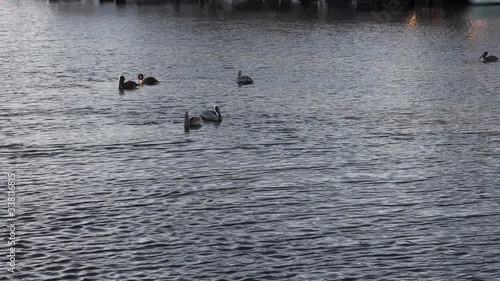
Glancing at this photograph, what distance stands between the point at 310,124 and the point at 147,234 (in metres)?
15.4

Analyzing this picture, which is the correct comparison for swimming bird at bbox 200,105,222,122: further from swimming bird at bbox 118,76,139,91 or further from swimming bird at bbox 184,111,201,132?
swimming bird at bbox 118,76,139,91

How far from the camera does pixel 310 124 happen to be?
39375 mm

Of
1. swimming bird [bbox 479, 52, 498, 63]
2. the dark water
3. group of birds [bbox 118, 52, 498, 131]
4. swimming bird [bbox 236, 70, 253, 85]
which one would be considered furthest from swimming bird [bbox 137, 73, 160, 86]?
swimming bird [bbox 479, 52, 498, 63]

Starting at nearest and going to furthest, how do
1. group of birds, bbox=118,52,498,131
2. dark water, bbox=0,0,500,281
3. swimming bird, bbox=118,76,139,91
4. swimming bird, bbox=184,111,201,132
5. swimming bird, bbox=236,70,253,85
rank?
1. dark water, bbox=0,0,500,281
2. swimming bird, bbox=184,111,201,132
3. group of birds, bbox=118,52,498,131
4. swimming bird, bbox=118,76,139,91
5. swimming bird, bbox=236,70,253,85

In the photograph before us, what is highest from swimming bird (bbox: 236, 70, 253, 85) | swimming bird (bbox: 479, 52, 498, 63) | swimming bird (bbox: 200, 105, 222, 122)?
swimming bird (bbox: 200, 105, 222, 122)

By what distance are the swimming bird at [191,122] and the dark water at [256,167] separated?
34cm

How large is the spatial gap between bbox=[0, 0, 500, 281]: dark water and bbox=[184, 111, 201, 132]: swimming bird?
34cm

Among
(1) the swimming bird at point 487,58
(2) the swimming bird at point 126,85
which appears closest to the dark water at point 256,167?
(2) the swimming bird at point 126,85

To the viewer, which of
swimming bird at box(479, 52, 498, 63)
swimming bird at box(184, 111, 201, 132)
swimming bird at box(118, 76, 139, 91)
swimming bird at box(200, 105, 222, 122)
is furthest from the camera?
swimming bird at box(479, 52, 498, 63)

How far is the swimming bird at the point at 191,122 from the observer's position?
38.2 m

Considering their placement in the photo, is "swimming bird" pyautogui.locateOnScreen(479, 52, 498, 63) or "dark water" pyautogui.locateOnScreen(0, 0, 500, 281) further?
"swimming bird" pyautogui.locateOnScreen(479, 52, 498, 63)

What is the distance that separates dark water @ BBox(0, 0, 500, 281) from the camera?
23.4 metres

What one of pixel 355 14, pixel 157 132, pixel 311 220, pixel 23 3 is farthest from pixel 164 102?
pixel 23 3

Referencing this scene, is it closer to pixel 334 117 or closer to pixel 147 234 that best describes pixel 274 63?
pixel 334 117
